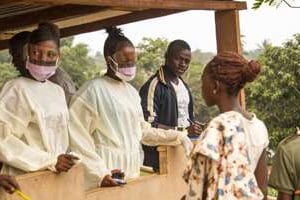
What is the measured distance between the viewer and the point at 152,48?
978 inches

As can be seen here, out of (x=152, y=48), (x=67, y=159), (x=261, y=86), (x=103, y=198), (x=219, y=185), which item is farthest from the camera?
(x=152, y=48)

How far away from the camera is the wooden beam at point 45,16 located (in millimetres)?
5461

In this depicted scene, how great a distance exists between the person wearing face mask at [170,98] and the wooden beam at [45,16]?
0.72m

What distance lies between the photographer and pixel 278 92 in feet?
58.3

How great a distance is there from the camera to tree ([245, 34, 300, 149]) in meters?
17.6

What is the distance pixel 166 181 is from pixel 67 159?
3.76 feet

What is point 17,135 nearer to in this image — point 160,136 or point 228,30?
point 160,136

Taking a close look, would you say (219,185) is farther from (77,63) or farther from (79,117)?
(77,63)

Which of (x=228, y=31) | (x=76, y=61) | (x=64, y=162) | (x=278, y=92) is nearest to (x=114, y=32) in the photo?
(x=228, y=31)

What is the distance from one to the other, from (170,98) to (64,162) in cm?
193

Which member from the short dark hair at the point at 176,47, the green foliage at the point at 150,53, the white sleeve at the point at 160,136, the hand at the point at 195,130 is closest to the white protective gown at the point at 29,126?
the white sleeve at the point at 160,136

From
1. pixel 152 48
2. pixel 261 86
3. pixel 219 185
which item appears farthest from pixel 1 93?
pixel 152 48

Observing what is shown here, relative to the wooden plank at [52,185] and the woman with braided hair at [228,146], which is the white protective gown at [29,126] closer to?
the wooden plank at [52,185]

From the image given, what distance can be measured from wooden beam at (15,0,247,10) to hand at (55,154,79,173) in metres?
0.87
